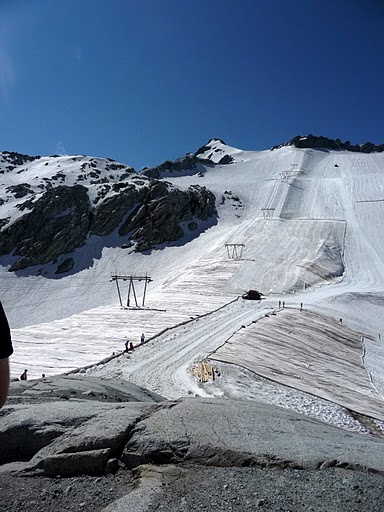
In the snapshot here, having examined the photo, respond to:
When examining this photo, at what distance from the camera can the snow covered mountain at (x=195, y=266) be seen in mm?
22656

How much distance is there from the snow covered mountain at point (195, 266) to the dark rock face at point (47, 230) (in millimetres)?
267

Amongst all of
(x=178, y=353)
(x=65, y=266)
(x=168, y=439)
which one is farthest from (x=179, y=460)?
(x=65, y=266)

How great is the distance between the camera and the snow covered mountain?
74.3ft

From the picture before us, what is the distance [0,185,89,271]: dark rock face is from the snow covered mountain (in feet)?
0.88

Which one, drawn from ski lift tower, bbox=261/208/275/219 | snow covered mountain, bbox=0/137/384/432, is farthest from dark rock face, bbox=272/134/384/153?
ski lift tower, bbox=261/208/275/219

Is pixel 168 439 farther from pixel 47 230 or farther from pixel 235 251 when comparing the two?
pixel 47 230

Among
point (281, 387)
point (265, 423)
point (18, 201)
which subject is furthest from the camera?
point (18, 201)

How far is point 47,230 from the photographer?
7219 centimetres

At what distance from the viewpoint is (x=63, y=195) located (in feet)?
259

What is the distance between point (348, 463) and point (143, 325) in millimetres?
24969

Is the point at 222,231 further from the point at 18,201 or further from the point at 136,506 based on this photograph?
the point at 136,506

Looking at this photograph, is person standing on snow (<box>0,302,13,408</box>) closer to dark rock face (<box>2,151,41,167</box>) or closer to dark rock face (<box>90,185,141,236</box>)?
dark rock face (<box>90,185,141,236</box>)

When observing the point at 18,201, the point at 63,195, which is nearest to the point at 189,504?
the point at 63,195

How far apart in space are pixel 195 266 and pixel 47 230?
31332 mm
